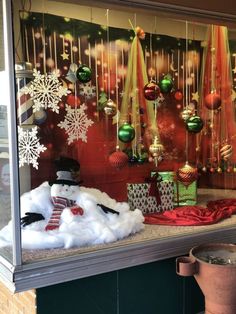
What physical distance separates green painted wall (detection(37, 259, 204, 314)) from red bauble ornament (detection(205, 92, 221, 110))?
1206 mm

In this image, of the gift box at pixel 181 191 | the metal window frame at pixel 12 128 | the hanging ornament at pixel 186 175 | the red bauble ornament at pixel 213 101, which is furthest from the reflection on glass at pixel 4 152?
the red bauble ornament at pixel 213 101

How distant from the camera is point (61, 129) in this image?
2.43m

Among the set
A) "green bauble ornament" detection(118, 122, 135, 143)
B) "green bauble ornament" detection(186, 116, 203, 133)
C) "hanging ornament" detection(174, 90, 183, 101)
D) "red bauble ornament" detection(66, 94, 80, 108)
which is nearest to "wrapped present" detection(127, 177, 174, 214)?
"green bauble ornament" detection(118, 122, 135, 143)

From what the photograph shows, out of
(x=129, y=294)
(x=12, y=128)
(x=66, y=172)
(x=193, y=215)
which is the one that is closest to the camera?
(x=12, y=128)

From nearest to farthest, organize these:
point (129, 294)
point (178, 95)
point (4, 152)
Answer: point (4, 152) < point (129, 294) < point (178, 95)

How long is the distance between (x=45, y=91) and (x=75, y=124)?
32 centimetres

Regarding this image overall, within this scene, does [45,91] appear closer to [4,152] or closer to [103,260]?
[4,152]

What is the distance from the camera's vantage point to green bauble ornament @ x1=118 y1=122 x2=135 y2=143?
7.85ft

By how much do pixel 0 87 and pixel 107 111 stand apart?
1.00m

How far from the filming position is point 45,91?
6.95ft

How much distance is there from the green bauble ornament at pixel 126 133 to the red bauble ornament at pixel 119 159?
95 mm

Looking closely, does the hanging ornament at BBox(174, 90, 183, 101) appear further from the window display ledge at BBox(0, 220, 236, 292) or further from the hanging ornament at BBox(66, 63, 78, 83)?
the window display ledge at BBox(0, 220, 236, 292)

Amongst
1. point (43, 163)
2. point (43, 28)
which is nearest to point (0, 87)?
point (43, 163)

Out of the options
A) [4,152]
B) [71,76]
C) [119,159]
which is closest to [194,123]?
[119,159]
